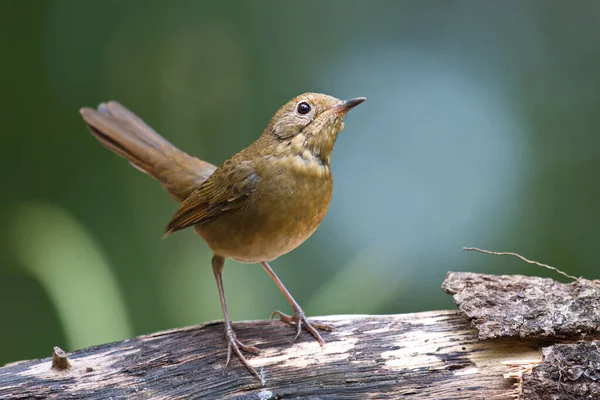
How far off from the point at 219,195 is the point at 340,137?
2.15 meters

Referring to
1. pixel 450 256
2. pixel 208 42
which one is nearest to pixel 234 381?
pixel 450 256

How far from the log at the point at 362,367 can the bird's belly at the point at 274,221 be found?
57cm

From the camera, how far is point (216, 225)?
3.62 meters

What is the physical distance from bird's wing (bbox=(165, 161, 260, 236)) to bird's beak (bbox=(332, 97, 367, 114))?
591 mm

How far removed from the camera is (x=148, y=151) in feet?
14.0

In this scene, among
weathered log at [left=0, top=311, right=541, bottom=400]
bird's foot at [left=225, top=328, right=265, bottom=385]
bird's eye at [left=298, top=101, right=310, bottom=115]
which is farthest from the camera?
bird's eye at [left=298, top=101, right=310, bottom=115]

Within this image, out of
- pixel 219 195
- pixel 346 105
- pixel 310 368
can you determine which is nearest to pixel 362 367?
pixel 310 368

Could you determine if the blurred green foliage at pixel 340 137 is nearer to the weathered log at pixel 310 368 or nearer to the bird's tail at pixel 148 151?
the bird's tail at pixel 148 151

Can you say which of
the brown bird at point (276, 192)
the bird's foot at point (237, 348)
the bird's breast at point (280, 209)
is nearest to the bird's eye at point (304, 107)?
the brown bird at point (276, 192)

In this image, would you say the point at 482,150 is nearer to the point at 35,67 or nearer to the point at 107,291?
the point at 107,291

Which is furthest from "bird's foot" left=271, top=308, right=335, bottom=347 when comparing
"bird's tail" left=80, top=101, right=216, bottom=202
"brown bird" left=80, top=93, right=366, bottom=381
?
"bird's tail" left=80, top=101, right=216, bottom=202

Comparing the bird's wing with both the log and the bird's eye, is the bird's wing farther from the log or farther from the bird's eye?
the log

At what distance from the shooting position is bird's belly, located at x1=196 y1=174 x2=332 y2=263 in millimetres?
3352

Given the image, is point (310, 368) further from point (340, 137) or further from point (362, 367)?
point (340, 137)
